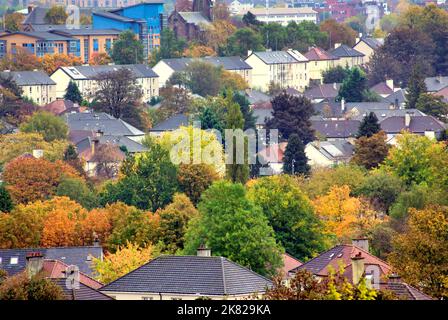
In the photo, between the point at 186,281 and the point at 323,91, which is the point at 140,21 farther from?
the point at 186,281

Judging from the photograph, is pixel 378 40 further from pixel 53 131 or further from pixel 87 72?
pixel 53 131

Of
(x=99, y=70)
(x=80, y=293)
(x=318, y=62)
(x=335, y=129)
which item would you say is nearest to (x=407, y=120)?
(x=335, y=129)

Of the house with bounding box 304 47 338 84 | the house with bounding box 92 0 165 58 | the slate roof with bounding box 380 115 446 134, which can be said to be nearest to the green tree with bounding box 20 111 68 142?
the slate roof with bounding box 380 115 446 134

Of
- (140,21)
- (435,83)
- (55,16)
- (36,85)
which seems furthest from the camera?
(55,16)

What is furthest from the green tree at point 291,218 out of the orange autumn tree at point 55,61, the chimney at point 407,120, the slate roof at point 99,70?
the orange autumn tree at point 55,61

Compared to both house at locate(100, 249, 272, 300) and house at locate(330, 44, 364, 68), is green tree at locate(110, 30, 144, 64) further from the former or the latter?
house at locate(100, 249, 272, 300)

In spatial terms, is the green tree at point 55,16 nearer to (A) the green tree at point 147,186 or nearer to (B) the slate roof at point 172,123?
(B) the slate roof at point 172,123
